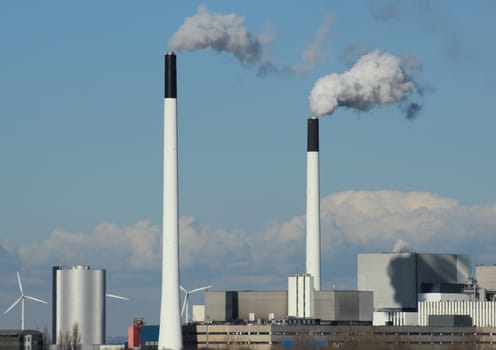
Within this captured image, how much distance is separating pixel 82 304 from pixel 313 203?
26737 mm

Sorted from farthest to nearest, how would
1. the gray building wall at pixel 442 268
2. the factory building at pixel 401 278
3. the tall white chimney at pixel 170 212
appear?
the gray building wall at pixel 442 268 < the factory building at pixel 401 278 < the tall white chimney at pixel 170 212

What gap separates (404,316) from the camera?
162m

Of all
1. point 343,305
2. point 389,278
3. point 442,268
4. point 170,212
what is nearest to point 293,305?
point 343,305

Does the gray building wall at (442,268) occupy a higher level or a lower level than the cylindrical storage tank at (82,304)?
higher

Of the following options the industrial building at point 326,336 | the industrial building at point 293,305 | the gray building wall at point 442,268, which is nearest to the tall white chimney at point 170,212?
the industrial building at point 326,336

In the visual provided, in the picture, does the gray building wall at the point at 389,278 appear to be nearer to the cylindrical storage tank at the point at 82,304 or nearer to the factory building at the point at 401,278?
the factory building at the point at 401,278

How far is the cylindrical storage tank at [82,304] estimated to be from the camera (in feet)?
499

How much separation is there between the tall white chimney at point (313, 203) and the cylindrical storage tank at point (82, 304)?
22421 mm

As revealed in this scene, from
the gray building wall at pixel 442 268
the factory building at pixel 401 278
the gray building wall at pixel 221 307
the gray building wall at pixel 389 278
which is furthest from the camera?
the gray building wall at pixel 442 268

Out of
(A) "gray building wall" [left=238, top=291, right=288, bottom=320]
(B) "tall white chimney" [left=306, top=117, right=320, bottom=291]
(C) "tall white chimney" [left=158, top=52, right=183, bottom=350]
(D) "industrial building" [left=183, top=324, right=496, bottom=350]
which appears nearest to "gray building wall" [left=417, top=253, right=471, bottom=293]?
(D) "industrial building" [left=183, top=324, right=496, bottom=350]

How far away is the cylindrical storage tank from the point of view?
152 m

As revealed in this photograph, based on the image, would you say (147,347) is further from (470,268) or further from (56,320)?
(470,268)

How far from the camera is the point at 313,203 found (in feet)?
483

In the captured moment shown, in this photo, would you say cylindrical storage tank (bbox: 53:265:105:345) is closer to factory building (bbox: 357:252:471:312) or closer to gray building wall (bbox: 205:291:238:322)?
gray building wall (bbox: 205:291:238:322)
